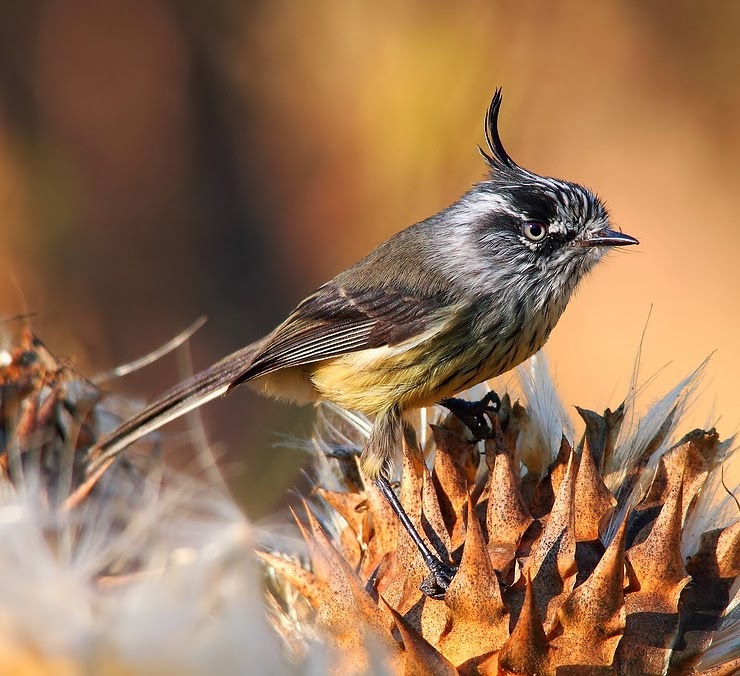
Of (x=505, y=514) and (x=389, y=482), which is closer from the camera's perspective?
(x=505, y=514)

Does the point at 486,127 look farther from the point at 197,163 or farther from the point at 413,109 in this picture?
the point at 197,163

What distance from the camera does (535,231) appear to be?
3059 mm

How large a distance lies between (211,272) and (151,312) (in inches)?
18.3

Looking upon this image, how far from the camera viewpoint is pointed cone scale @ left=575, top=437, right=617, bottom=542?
6.04ft

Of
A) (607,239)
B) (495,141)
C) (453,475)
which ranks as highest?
(495,141)

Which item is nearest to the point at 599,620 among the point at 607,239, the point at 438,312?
the point at 438,312

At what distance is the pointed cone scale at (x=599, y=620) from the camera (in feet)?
5.46

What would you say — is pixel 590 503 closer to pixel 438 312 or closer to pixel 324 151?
pixel 438 312

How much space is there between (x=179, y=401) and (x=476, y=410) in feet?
3.50

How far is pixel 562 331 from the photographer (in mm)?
5410

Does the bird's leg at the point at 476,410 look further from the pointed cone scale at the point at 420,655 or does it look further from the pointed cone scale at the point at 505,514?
the pointed cone scale at the point at 420,655

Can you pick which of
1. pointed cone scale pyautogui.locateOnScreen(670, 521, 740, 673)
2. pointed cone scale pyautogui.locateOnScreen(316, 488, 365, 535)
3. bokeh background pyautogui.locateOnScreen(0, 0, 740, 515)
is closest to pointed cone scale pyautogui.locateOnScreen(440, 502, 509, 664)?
pointed cone scale pyautogui.locateOnScreen(670, 521, 740, 673)

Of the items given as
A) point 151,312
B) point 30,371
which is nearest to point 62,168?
point 151,312

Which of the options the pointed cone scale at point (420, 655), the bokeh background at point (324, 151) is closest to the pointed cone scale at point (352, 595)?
the pointed cone scale at point (420, 655)
